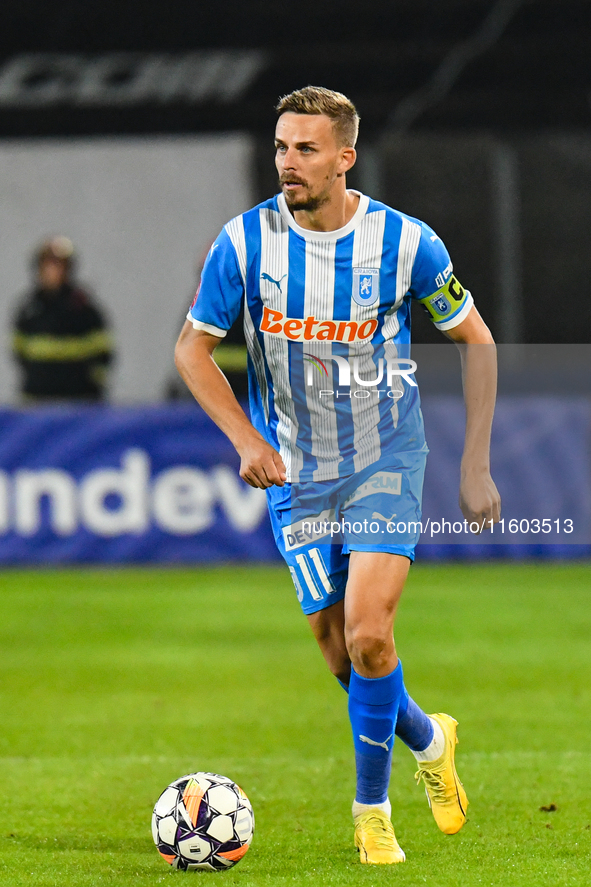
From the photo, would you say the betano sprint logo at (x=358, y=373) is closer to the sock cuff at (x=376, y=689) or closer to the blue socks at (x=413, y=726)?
the sock cuff at (x=376, y=689)

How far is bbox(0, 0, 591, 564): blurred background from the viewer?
10.7 metres

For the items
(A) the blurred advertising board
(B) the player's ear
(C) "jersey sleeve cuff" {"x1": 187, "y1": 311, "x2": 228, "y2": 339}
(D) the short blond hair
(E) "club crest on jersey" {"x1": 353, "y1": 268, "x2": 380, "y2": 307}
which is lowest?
(A) the blurred advertising board

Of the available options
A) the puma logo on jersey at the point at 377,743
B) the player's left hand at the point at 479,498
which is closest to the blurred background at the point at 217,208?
the player's left hand at the point at 479,498

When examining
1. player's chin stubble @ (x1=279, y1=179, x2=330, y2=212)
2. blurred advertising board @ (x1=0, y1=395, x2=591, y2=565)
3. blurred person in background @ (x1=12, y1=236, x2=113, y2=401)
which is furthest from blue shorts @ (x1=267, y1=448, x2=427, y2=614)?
blurred person in background @ (x1=12, y1=236, x2=113, y2=401)

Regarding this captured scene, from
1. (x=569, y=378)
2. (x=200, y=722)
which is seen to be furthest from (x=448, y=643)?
(x=569, y=378)

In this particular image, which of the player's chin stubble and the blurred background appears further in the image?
the blurred background

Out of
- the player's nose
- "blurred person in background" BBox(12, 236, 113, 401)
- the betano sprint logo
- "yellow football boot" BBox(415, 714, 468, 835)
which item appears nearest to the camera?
the player's nose

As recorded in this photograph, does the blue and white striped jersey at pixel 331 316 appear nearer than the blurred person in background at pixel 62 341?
Yes

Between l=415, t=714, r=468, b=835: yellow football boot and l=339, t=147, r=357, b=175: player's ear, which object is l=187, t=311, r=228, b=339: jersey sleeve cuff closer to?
l=339, t=147, r=357, b=175: player's ear

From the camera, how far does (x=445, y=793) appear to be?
4.58m

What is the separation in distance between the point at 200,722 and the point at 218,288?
2.83 m

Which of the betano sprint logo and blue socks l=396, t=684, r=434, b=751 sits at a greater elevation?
the betano sprint logo

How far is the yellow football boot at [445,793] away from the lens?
14.9ft

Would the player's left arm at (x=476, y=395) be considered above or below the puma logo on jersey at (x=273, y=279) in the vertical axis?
below
